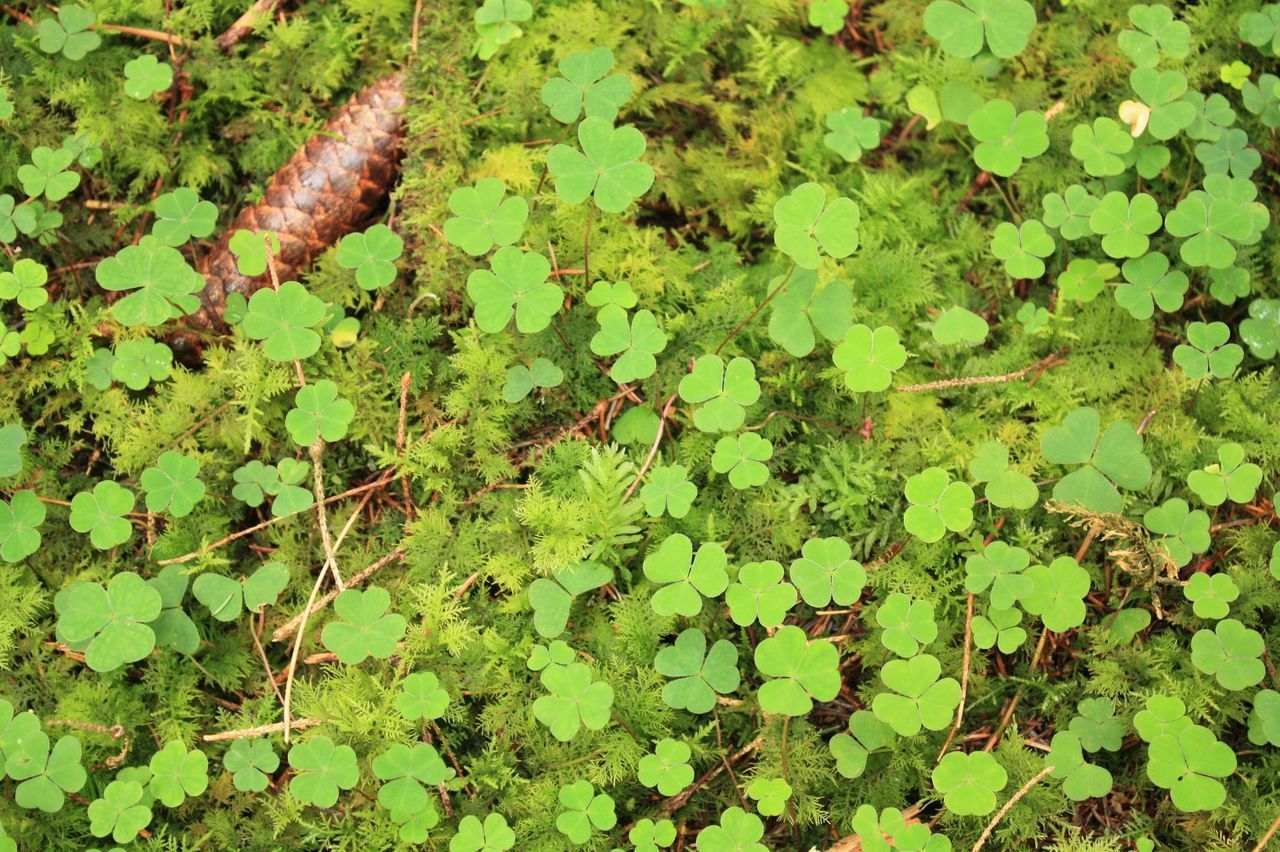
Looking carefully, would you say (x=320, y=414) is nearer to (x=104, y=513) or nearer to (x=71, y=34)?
(x=104, y=513)

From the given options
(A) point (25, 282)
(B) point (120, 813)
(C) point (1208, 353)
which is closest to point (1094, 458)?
(C) point (1208, 353)

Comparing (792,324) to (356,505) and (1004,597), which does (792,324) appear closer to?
(1004,597)

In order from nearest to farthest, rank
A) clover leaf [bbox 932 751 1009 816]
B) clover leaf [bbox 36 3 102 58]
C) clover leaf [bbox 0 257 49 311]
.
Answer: clover leaf [bbox 932 751 1009 816]
clover leaf [bbox 0 257 49 311]
clover leaf [bbox 36 3 102 58]

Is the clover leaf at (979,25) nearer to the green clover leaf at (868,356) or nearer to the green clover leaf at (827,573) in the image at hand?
the green clover leaf at (868,356)

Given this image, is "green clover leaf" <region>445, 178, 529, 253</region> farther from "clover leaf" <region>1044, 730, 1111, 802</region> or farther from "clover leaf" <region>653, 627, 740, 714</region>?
"clover leaf" <region>1044, 730, 1111, 802</region>

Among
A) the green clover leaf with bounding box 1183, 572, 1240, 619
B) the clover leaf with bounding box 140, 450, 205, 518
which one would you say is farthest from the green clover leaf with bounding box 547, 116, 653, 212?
the green clover leaf with bounding box 1183, 572, 1240, 619

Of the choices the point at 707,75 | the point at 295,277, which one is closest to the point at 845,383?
the point at 707,75

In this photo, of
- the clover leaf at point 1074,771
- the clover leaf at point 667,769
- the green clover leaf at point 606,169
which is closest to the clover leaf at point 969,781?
the clover leaf at point 1074,771

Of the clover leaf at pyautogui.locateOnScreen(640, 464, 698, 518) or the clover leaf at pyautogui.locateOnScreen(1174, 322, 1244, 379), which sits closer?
the clover leaf at pyautogui.locateOnScreen(640, 464, 698, 518)
